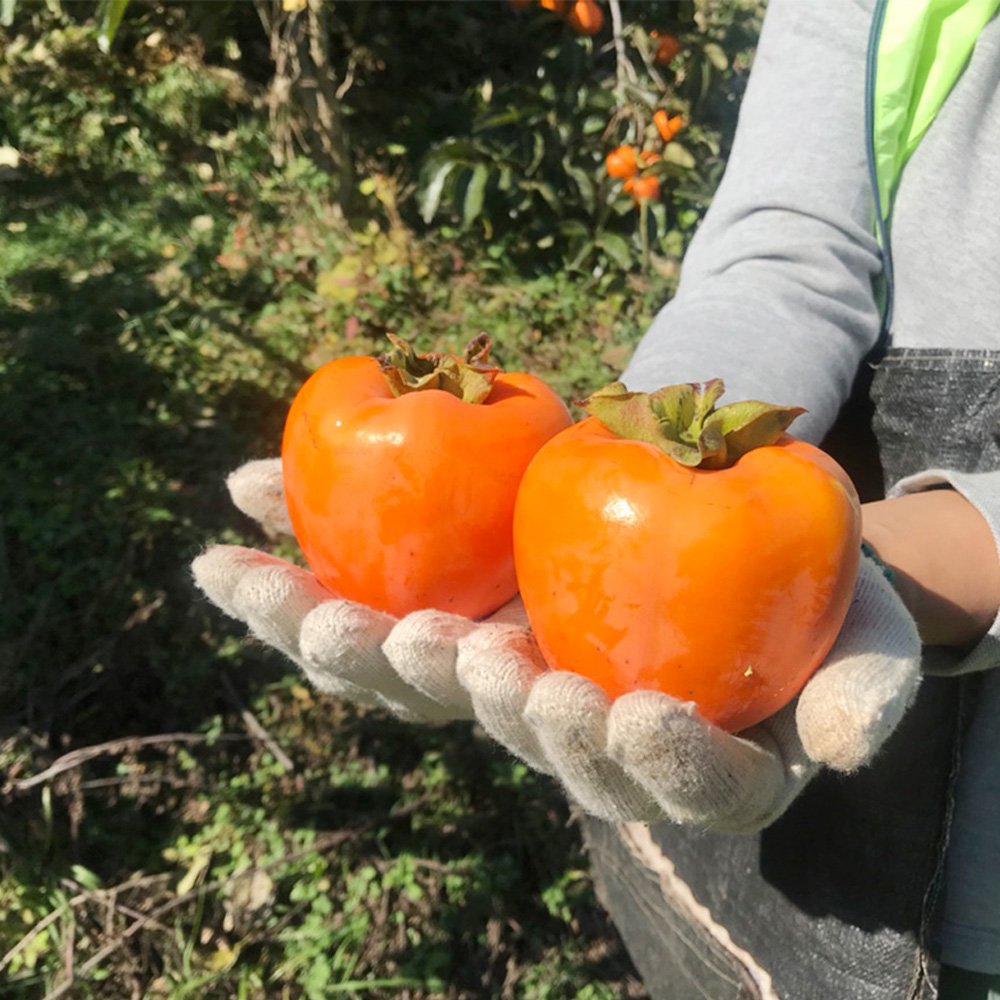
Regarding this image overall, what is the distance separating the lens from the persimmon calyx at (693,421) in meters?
0.92

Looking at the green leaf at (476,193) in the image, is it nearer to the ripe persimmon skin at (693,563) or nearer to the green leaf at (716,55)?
the green leaf at (716,55)

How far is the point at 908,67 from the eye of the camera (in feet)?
4.36

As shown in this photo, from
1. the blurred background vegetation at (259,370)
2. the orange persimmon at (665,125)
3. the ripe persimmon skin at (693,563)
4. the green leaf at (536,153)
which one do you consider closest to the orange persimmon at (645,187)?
the blurred background vegetation at (259,370)

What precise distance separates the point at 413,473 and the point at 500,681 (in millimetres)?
256

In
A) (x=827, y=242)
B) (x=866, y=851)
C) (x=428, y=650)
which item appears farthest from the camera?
(x=827, y=242)

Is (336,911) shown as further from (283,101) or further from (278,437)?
(283,101)

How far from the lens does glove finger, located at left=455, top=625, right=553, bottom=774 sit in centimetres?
96

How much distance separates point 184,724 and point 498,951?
38.8 inches

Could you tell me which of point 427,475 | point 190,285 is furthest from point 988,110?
point 190,285

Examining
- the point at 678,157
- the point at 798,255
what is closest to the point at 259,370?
the point at 678,157

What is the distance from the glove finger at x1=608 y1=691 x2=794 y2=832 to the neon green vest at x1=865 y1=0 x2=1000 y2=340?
36.6 inches

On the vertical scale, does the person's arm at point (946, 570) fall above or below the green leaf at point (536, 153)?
above

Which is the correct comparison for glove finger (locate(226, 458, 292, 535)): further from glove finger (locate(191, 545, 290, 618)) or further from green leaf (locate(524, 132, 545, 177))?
green leaf (locate(524, 132, 545, 177))

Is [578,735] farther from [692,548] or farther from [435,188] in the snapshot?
[435,188]
